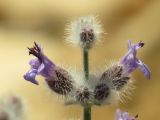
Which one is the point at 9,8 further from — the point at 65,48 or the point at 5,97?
the point at 5,97

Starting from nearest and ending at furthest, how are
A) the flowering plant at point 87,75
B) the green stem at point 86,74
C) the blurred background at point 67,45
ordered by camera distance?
the green stem at point 86,74 → the flowering plant at point 87,75 → the blurred background at point 67,45

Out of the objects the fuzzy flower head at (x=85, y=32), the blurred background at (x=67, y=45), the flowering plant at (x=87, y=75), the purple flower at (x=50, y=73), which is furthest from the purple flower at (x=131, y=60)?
the blurred background at (x=67, y=45)

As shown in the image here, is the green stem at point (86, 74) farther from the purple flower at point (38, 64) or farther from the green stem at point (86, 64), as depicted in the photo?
the purple flower at point (38, 64)

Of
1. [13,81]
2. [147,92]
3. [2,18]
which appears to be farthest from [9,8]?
[147,92]

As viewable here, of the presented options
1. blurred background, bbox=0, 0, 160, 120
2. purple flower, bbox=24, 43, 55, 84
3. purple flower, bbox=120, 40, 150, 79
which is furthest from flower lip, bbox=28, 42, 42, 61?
blurred background, bbox=0, 0, 160, 120

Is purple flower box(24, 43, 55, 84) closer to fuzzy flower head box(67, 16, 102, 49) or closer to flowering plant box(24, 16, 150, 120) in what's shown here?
flowering plant box(24, 16, 150, 120)
